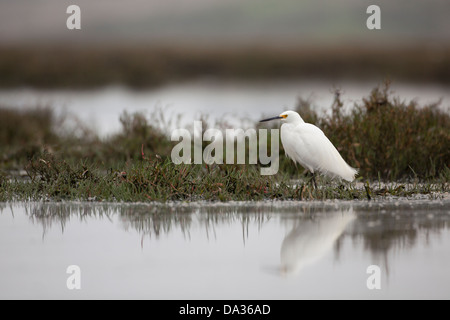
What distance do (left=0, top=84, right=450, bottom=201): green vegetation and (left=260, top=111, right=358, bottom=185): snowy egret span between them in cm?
23

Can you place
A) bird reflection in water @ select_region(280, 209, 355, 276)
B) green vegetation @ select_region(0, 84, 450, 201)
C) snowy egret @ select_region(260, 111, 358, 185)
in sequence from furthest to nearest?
snowy egret @ select_region(260, 111, 358, 185)
green vegetation @ select_region(0, 84, 450, 201)
bird reflection in water @ select_region(280, 209, 355, 276)

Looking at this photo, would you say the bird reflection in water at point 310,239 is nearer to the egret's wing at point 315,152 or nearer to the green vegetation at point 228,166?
the green vegetation at point 228,166

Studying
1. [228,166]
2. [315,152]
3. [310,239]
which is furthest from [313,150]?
[310,239]

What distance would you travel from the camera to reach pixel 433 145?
1170cm

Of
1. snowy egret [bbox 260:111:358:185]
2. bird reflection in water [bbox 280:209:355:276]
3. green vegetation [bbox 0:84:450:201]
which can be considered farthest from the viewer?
snowy egret [bbox 260:111:358:185]

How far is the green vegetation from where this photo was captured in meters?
9.55

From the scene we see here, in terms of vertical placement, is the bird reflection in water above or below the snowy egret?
below

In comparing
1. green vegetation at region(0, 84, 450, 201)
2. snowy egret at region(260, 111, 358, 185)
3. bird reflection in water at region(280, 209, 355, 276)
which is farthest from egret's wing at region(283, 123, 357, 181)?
bird reflection in water at region(280, 209, 355, 276)

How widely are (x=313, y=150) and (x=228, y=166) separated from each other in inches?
53.5

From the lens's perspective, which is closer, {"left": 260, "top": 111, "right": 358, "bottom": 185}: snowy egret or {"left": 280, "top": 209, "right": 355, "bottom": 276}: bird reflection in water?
{"left": 280, "top": 209, "right": 355, "bottom": 276}: bird reflection in water

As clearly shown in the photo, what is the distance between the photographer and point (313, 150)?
10.2 m

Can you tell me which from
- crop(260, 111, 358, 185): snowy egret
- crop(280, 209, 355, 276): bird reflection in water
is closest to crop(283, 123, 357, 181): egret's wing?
crop(260, 111, 358, 185): snowy egret

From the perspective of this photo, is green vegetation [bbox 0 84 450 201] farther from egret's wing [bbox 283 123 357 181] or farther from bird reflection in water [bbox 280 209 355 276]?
bird reflection in water [bbox 280 209 355 276]

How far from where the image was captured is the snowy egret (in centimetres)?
1020
